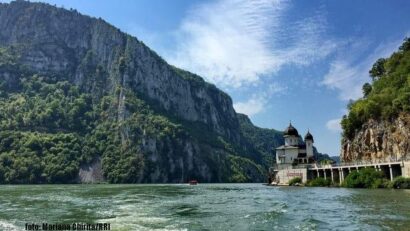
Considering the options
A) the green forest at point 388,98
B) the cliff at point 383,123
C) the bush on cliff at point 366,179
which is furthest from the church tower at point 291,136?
the bush on cliff at point 366,179

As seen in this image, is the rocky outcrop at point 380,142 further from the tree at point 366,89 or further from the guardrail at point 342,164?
the tree at point 366,89

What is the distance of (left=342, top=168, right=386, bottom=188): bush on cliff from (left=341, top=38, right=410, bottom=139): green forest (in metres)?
13.9

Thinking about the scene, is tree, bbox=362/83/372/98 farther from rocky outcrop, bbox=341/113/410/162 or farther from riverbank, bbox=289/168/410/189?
riverbank, bbox=289/168/410/189

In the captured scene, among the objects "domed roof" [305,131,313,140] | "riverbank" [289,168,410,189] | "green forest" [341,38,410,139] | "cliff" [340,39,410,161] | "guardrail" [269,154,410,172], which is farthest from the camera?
"domed roof" [305,131,313,140]

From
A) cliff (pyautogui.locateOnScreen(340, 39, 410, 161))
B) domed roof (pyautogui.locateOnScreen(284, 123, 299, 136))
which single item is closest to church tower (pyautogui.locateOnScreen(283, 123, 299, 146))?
domed roof (pyautogui.locateOnScreen(284, 123, 299, 136))

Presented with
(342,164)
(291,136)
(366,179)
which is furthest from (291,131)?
(366,179)

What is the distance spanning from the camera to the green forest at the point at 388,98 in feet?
313

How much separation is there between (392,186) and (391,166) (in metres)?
6.04

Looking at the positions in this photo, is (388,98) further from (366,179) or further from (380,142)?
(366,179)

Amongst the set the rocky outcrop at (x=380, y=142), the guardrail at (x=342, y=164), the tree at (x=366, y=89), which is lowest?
the guardrail at (x=342, y=164)

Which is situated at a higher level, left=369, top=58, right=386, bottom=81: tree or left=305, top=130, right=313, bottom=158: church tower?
left=369, top=58, right=386, bottom=81: tree

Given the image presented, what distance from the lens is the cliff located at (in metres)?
91.2

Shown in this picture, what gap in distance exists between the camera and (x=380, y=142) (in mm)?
98250

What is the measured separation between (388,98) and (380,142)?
408 inches
